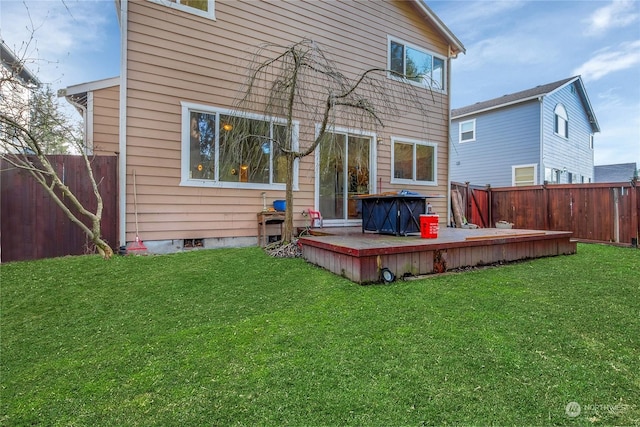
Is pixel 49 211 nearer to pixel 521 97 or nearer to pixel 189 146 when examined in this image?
pixel 189 146

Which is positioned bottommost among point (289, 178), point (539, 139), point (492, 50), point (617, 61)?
point (289, 178)

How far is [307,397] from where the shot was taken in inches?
66.1

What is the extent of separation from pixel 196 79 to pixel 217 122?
816 millimetres

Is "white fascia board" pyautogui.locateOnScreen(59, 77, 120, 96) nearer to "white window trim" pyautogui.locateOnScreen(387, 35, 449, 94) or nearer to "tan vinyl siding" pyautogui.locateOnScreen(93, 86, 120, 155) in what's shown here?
"tan vinyl siding" pyautogui.locateOnScreen(93, 86, 120, 155)

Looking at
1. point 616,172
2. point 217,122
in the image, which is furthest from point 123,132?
point 616,172

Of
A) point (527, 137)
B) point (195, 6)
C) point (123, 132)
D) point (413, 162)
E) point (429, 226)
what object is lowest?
point (429, 226)

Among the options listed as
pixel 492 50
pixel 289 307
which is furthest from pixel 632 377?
pixel 492 50

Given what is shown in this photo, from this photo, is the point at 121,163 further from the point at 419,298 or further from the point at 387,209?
the point at 419,298

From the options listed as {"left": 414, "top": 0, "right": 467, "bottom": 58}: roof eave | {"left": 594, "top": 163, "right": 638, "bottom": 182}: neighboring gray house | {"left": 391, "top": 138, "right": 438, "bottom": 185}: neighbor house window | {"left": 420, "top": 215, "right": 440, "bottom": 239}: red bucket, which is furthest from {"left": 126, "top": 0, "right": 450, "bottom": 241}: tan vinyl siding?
{"left": 594, "top": 163, "right": 638, "bottom": 182}: neighboring gray house

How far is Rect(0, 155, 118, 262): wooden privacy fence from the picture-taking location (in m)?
4.75

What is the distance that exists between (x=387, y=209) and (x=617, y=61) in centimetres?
1535

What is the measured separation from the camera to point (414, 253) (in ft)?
12.8

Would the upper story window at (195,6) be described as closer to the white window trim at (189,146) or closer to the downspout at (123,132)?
the downspout at (123,132)

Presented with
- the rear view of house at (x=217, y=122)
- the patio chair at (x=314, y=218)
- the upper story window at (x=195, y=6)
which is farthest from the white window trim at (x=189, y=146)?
the upper story window at (x=195, y=6)
